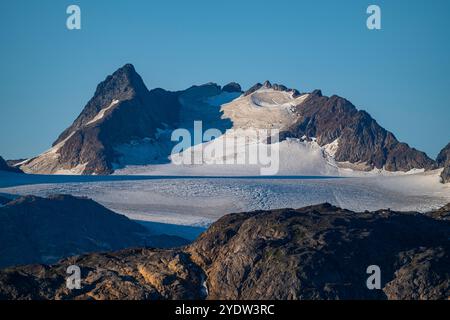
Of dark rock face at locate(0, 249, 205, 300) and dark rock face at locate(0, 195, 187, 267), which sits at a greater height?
dark rock face at locate(0, 249, 205, 300)

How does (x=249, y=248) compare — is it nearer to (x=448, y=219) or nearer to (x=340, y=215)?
(x=340, y=215)

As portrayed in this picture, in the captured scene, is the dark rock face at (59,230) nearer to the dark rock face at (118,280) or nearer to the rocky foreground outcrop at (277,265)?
the dark rock face at (118,280)

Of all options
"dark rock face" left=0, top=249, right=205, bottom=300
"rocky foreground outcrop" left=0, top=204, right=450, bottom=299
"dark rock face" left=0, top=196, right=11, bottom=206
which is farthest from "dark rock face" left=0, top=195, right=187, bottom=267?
"rocky foreground outcrop" left=0, top=204, right=450, bottom=299

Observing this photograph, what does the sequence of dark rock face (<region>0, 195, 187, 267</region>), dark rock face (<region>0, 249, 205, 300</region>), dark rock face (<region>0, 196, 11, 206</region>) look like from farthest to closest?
dark rock face (<region>0, 196, 11, 206</region>)
dark rock face (<region>0, 195, 187, 267</region>)
dark rock face (<region>0, 249, 205, 300</region>)

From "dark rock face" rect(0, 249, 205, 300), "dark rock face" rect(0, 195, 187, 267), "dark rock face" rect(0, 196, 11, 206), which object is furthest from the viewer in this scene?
"dark rock face" rect(0, 196, 11, 206)

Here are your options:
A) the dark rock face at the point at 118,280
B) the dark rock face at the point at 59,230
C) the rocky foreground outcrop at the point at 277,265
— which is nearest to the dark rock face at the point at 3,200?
the dark rock face at the point at 59,230

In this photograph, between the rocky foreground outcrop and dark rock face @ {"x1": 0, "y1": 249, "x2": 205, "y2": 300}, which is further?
dark rock face @ {"x1": 0, "y1": 249, "x2": 205, "y2": 300}

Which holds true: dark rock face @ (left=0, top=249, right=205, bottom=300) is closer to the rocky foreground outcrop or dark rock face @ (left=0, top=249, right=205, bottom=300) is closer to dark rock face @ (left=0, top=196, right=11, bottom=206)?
the rocky foreground outcrop
